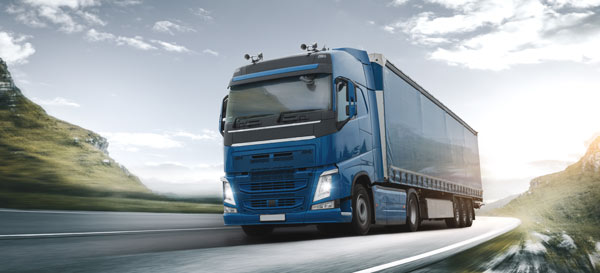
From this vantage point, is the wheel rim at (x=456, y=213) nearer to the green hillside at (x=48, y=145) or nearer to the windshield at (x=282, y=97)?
the windshield at (x=282, y=97)

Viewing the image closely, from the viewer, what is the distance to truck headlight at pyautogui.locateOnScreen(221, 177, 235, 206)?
10.2 metres

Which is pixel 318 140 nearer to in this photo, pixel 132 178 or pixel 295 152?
pixel 295 152

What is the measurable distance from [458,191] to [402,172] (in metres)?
7.46

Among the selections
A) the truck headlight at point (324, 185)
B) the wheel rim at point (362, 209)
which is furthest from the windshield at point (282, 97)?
the wheel rim at point (362, 209)

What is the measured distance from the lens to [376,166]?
37.6ft

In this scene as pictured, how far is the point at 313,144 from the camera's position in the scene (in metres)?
9.56

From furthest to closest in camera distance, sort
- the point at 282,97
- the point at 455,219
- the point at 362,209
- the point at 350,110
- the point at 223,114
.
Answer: the point at 455,219
the point at 223,114
the point at 362,209
the point at 282,97
the point at 350,110

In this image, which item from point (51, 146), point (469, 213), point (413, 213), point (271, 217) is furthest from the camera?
point (51, 146)

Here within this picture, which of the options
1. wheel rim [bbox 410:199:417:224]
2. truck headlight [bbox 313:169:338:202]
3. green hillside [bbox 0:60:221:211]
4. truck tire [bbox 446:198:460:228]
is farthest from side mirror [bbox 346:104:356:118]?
green hillside [bbox 0:60:221:211]

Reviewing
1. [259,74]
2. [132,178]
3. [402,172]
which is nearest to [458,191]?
[402,172]

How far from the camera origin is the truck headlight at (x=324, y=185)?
9578 mm

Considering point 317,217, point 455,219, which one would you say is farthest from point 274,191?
point 455,219

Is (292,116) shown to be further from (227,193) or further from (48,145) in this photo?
(48,145)

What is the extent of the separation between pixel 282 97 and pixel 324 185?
189cm
